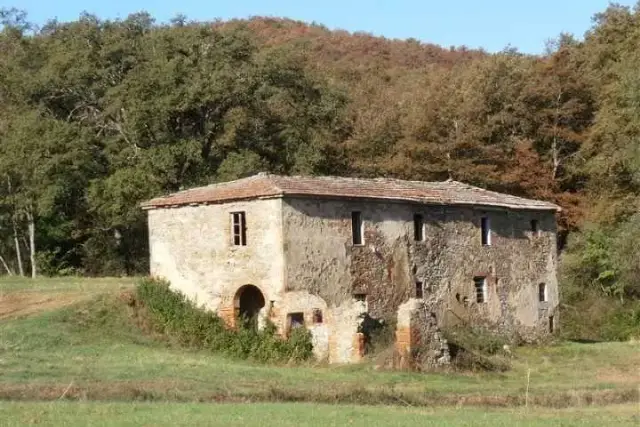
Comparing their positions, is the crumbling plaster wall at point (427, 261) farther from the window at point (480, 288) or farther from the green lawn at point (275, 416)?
the green lawn at point (275, 416)

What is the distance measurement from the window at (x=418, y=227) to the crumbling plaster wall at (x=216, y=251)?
6140mm

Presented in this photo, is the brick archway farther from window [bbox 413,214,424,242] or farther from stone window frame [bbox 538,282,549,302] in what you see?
stone window frame [bbox 538,282,549,302]

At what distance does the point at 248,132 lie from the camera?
181 ft

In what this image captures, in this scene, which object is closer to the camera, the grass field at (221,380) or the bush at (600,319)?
the grass field at (221,380)

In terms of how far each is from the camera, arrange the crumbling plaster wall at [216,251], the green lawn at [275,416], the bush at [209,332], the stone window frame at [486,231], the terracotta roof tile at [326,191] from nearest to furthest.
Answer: the green lawn at [275,416], the bush at [209,332], the crumbling plaster wall at [216,251], the terracotta roof tile at [326,191], the stone window frame at [486,231]

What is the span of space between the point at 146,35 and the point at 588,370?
3147 centimetres

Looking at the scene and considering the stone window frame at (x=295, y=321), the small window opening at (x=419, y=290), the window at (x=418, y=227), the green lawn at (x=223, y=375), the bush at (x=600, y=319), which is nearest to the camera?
the green lawn at (x=223, y=375)

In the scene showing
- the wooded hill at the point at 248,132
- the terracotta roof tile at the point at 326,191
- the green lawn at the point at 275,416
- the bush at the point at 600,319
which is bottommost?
the bush at the point at 600,319

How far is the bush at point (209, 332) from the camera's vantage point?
35500 mm

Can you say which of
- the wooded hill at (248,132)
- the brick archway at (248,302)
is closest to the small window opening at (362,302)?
the brick archway at (248,302)

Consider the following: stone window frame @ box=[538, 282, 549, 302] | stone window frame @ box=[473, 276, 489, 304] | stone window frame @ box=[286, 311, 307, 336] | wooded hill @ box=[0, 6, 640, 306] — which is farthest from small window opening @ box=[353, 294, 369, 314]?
wooded hill @ box=[0, 6, 640, 306]

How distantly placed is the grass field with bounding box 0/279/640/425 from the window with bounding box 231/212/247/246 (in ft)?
14.0

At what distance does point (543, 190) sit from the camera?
60688 millimetres

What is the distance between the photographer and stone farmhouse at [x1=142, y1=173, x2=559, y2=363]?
36188mm
